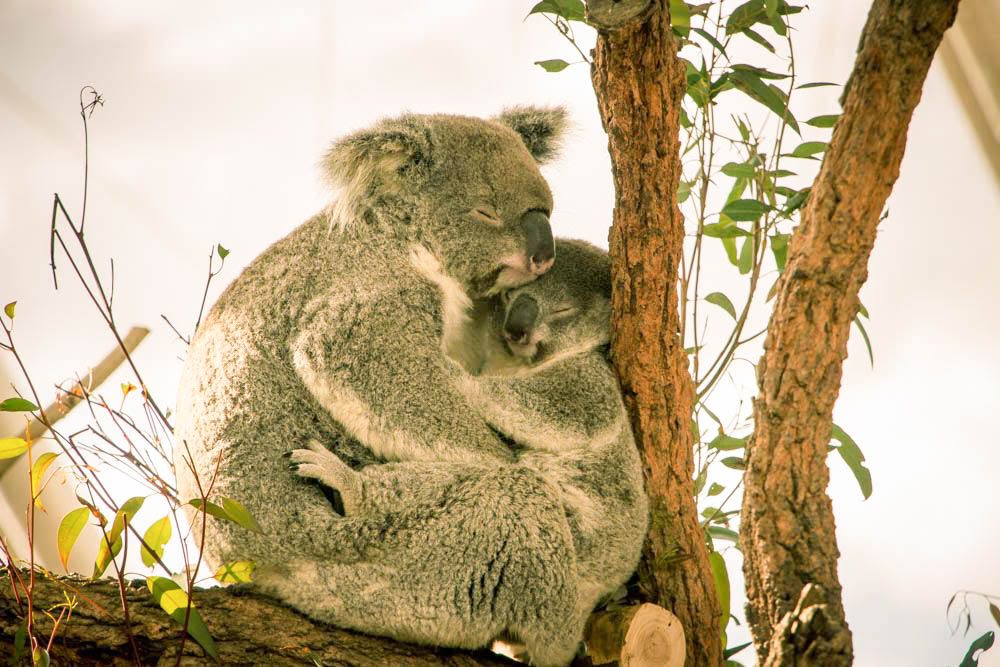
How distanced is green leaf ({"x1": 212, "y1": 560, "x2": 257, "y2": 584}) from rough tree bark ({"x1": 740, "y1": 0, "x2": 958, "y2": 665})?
141 centimetres

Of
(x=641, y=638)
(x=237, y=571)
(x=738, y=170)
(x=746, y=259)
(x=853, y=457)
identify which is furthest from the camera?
(x=746, y=259)

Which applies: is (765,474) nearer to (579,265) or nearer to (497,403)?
(497,403)

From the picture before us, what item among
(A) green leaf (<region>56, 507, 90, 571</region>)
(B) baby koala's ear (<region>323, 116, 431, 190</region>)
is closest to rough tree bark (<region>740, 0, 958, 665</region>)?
(B) baby koala's ear (<region>323, 116, 431, 190</region>)

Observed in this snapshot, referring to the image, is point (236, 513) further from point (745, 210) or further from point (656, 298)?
point (745, 210)

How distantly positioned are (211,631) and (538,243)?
4.87 feet

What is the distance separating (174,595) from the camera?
2301mm

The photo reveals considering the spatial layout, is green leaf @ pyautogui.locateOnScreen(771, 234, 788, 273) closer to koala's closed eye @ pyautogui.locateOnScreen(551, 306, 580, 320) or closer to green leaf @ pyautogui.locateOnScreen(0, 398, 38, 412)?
koala's closed eye @ pyautogui.locateOnScreen(551, 306, 580, 320)

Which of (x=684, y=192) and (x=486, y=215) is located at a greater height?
(x=684, y=192)

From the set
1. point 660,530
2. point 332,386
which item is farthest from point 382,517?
point 660,530

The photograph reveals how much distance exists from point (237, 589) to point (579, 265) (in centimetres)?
153


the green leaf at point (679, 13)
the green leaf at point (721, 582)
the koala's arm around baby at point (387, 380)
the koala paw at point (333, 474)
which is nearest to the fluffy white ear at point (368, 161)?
the koala's arm around baby at point (387, 380)

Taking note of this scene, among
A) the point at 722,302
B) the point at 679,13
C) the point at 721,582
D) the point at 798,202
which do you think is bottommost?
the point at 721,582

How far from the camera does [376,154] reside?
116 inches

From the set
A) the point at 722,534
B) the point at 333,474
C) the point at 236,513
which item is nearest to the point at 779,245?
the point at 722,534
